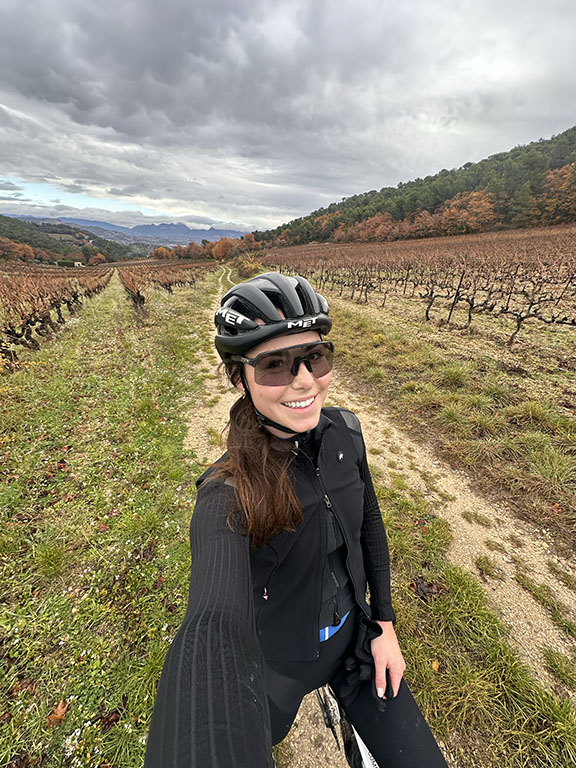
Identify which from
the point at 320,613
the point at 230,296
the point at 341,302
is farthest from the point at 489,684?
the point at 341,302

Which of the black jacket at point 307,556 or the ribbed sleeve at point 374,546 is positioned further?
the ribbed sleeve at point 374,546

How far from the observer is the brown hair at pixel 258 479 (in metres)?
1.67

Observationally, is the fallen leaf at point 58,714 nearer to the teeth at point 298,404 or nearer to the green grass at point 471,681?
the green grass at point 471,681

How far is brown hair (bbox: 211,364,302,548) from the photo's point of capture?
1.67m

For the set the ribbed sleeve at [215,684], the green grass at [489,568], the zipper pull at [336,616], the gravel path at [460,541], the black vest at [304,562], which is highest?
the ribbed sleeve at [215,684]

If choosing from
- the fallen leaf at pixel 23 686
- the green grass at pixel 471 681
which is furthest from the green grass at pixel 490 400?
the fallen leaf at pixel 23 686

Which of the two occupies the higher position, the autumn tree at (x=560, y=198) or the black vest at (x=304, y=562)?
the autumn tree at (x=560, y=198)

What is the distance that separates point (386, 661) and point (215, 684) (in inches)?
64.3

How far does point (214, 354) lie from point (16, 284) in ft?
77.6

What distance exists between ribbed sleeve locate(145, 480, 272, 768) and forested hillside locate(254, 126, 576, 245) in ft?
300

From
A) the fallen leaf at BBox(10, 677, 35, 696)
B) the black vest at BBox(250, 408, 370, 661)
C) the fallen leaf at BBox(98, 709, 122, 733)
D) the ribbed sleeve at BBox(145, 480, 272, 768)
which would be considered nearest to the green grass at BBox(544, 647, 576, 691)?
the black vest at BBox(250, 408, 370, 661)

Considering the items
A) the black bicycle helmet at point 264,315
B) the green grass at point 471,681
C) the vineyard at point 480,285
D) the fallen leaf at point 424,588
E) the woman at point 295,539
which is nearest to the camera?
the woman at point 295,539

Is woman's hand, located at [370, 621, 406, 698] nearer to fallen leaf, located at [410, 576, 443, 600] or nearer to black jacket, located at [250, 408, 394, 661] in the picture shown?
black jacket, located at [250, 408, 394, 661]

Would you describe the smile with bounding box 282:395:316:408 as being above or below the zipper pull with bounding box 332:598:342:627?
above
